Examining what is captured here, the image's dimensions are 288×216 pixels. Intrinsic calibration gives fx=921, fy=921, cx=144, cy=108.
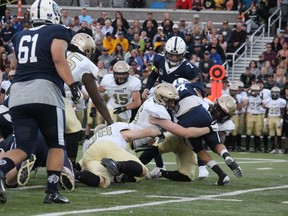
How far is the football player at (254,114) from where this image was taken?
19750 mm

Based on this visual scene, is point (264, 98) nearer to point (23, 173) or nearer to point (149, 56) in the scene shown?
point (149, 56)

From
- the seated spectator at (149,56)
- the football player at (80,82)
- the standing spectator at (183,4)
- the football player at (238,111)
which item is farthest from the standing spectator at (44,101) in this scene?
the standing spectator at (183,4)

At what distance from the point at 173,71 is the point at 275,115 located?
8.34 meters

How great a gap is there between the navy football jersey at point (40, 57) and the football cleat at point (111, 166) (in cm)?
135

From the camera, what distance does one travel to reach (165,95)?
9.37 m

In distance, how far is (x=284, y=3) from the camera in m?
23.2

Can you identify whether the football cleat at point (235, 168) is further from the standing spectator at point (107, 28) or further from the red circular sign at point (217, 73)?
the standing spectator at point (107, 28)

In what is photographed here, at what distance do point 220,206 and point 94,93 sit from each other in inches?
85.8

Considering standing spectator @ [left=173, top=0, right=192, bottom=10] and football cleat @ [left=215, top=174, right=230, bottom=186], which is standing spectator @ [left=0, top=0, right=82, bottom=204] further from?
standing spectator @ [left=173, top=0, right=192, bottom=10]

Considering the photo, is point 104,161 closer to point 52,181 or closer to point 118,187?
point 118,187

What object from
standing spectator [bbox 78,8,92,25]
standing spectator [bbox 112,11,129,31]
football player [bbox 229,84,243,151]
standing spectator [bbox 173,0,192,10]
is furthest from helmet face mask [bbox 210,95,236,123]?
standing spectator [bbox 173,0,192,10]

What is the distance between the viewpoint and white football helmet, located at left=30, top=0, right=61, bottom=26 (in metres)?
7.77

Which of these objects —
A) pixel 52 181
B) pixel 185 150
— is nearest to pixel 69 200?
pixel 52 181

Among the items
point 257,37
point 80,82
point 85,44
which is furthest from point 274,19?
point 80,82
